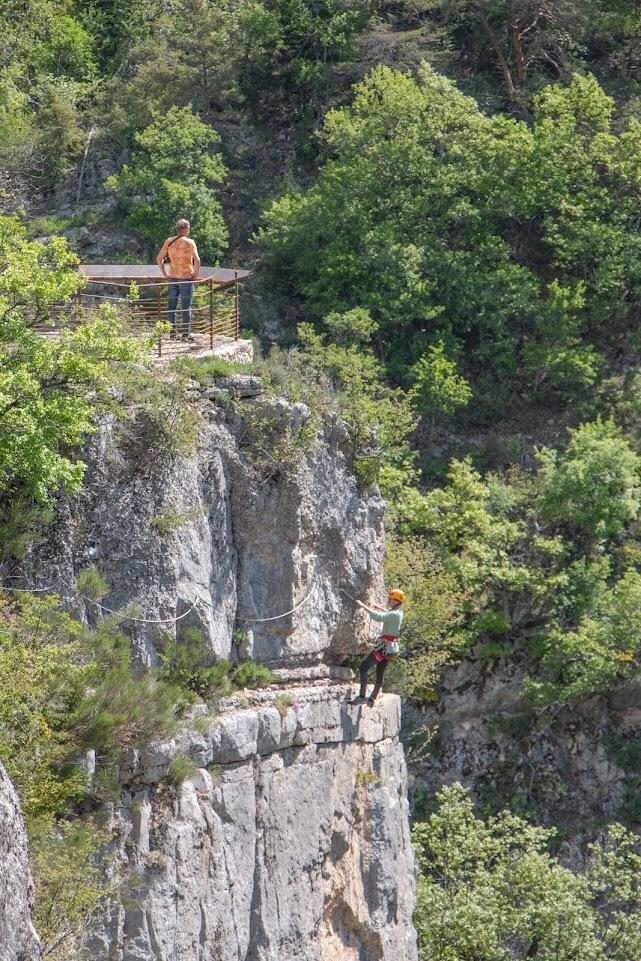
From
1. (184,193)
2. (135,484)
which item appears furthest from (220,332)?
(184,193)

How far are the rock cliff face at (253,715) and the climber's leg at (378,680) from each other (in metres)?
0.42

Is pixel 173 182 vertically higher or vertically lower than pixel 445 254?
higher

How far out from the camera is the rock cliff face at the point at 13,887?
1551cm

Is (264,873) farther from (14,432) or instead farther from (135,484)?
(14,432)

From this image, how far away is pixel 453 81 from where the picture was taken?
1795 inches

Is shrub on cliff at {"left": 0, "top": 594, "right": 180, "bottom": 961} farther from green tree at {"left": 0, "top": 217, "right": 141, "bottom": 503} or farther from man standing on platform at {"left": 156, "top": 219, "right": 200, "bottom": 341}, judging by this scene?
man standing on platform at {"left": 156, "top": 219, "right": 200, "bottom": 341}

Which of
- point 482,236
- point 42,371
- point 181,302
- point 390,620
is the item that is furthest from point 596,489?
point 42,371

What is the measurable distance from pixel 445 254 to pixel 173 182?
7609 millimetres

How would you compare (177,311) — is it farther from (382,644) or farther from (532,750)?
(532,750)

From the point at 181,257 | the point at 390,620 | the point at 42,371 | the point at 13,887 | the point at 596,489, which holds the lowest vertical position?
the point at 596,489

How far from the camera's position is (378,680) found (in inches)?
1025

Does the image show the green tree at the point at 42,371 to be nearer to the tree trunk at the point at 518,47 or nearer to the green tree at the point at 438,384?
the green tree at the point at 438,384

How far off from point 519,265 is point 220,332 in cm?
1852

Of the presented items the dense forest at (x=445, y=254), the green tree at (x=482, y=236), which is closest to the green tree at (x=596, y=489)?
the dense forest at (x=445, y=254)
